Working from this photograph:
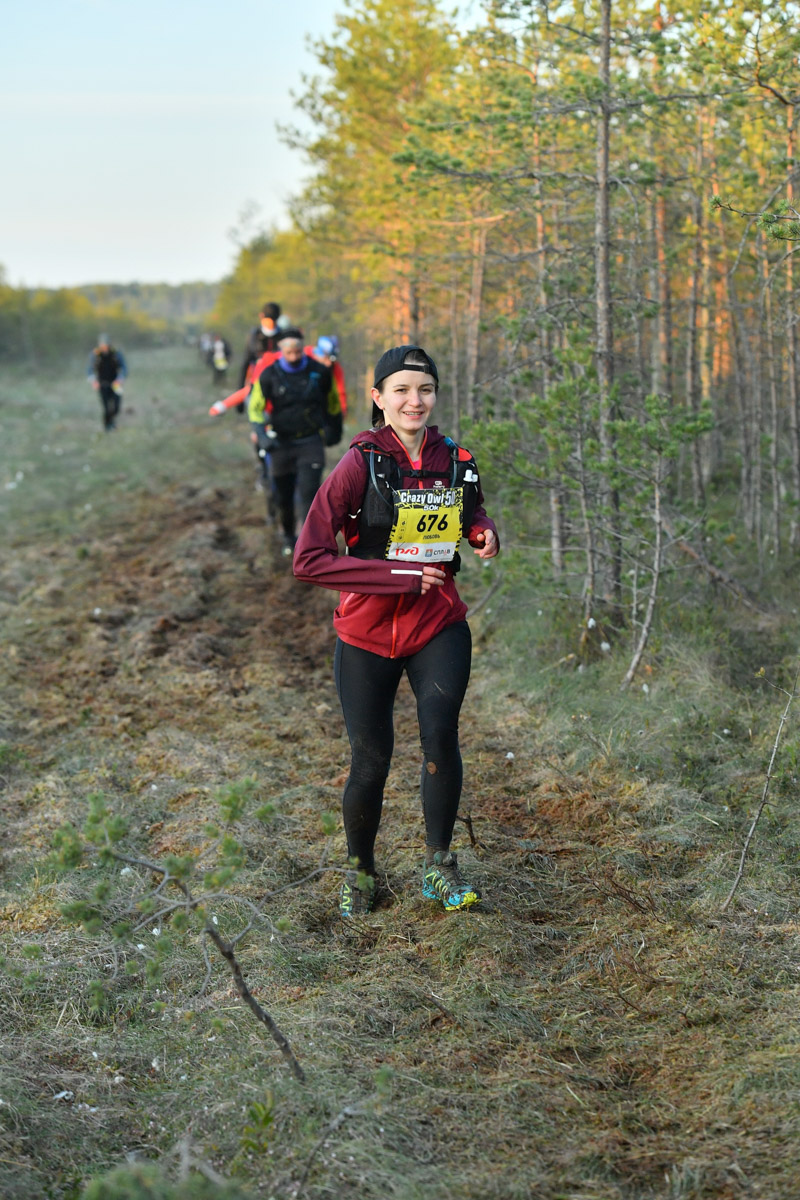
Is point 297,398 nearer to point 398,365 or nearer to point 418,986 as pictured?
point 398,365

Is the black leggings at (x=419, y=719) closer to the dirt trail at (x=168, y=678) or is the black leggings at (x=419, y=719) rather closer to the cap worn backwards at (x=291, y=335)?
the dirt trail at (x=168, y=678)

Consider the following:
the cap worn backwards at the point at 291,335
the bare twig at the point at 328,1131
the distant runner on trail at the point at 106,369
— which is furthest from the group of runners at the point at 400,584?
the distant runner on trail at the point at 106,369

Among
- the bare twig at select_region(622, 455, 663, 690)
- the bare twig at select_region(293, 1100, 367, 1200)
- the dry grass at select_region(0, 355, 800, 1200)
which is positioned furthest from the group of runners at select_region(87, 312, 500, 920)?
the bare twig at select_region(622, 455, 663, 690)

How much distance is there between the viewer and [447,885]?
4.00 meters

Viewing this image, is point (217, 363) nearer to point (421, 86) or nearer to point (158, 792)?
point (421, 86)

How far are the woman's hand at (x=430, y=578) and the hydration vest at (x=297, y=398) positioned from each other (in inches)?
224

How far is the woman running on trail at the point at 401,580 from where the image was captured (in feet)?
12.5

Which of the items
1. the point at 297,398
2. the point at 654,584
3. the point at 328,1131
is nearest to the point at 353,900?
the point at 328,1131

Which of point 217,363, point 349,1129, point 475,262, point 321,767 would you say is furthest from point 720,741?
point 217,363

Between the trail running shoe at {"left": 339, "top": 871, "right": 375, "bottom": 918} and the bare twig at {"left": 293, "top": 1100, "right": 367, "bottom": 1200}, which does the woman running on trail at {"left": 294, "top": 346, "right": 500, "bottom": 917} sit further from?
the bare twig at {"left": 293, "top": 1100, "right": 367, "bottom": 1200}

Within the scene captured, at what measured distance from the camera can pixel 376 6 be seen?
589 inches

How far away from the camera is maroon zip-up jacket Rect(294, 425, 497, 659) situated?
3770 mm

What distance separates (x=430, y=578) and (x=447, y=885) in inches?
46.8

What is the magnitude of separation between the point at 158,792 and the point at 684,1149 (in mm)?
3407
